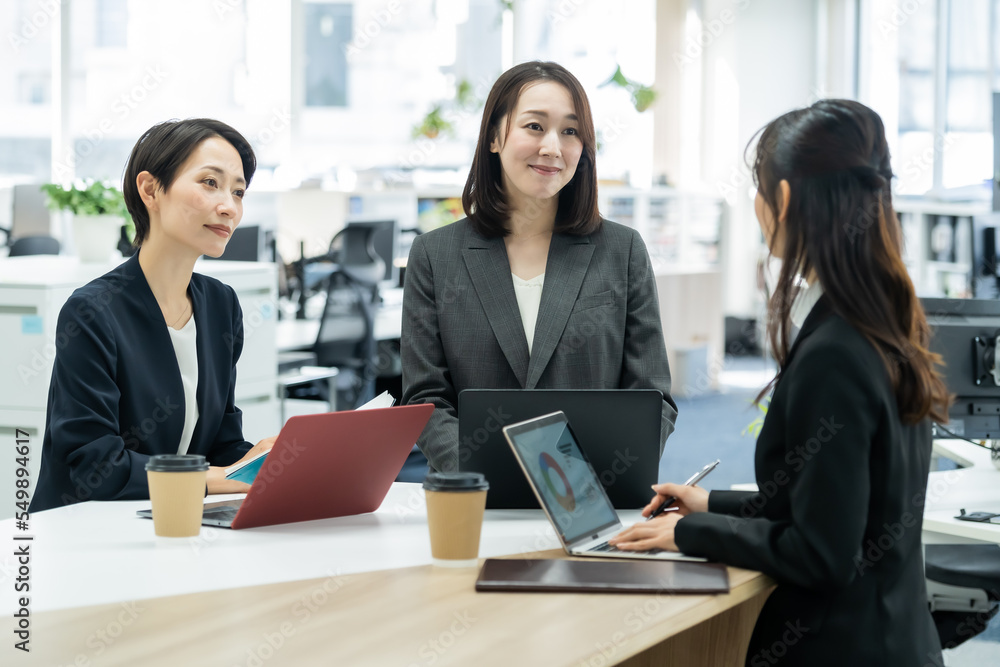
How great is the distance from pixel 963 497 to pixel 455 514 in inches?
A: 58.0

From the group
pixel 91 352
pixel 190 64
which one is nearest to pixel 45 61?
pixel 190 64

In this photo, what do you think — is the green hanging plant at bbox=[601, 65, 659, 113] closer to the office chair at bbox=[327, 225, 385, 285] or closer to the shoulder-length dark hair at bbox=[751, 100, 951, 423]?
the office chair at bbox=[327, 225, 385, 285]

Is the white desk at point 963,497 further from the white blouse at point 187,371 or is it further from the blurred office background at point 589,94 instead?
the blurred office background at point 589,94

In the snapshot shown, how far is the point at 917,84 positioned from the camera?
824 cm

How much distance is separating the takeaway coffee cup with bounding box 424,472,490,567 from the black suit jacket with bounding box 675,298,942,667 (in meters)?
0.32

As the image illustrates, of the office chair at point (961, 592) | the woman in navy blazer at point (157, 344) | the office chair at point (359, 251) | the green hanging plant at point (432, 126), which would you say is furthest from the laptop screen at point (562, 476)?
the green hanging plant at point (432, 126)

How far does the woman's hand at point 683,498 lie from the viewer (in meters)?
1.59

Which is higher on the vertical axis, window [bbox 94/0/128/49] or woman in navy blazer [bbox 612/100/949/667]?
window [bbox 94/0/128/49]

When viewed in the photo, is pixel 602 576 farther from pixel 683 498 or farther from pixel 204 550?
pixel 204 550

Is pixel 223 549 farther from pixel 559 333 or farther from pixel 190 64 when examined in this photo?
pixel 190 64

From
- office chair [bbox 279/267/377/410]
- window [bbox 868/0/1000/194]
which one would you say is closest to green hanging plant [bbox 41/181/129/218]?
office chair [bbox 279/267/377/410]

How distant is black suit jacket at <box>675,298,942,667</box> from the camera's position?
1.28 m

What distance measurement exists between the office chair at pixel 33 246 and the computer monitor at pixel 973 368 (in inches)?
184

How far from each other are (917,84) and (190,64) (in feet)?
19.2
